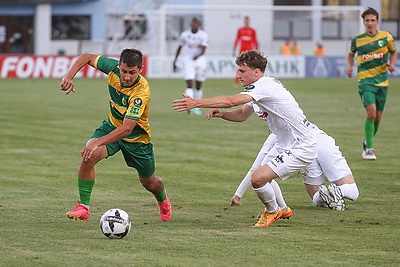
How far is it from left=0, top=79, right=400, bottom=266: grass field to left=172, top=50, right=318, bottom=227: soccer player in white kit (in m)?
0.39

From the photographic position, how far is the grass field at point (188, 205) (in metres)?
7.41

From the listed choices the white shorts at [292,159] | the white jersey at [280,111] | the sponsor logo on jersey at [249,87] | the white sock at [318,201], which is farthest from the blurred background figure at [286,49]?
the sponsor logo on jersey at [249,87]

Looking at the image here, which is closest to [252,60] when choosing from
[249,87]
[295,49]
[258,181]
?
[249,87]

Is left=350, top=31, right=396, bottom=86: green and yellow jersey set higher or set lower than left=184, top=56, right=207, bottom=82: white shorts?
higher

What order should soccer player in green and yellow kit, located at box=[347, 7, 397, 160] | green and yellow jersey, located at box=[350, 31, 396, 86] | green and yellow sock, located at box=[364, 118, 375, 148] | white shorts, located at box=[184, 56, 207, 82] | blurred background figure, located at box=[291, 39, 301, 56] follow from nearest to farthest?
green and yellow sock, located at box=[364, 118, 375, 148], soccer player in green and yellow kit, located at box=[347, 7, 397, 160], green and yellow jersey, located at box=[350, 31, 396, 86], white shorts, located at box=[184, 56, 207, 82], blurred background figure, located at box=[291, 39, 301, 56]

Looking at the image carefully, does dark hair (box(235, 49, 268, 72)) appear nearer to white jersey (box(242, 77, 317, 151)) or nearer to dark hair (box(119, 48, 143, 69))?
white jersey (box(242, 77, 317, 151))

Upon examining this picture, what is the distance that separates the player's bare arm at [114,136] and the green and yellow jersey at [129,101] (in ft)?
0.21

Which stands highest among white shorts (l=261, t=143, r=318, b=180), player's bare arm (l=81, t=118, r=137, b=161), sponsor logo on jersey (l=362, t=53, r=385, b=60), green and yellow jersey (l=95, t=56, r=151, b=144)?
sponsor logo on jersey (l=362, t=53, r=385, b=60)

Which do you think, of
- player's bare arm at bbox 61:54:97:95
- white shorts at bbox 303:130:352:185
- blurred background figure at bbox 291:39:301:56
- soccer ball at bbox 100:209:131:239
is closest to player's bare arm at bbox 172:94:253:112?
soccer ball at bbox 100:209:131:239

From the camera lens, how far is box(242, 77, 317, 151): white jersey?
28.1 ft

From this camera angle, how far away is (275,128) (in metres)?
9.08

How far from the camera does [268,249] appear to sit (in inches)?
302

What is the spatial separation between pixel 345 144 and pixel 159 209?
7.74m

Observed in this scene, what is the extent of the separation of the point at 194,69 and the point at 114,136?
16.2m
